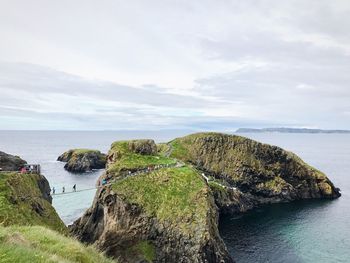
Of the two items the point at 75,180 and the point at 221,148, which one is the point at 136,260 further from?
the point at 75,180

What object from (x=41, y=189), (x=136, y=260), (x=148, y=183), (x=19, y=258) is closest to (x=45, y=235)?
(x=19, y=258)

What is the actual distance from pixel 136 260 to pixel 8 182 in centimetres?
2185

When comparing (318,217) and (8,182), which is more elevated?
(8,182)

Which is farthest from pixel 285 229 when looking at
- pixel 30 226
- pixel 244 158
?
pixel 30 226

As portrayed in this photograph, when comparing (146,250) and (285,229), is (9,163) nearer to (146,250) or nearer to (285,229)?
(146,250)

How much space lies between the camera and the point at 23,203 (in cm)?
4869

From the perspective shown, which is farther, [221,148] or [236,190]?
[221,148]

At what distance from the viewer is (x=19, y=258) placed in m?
16.6

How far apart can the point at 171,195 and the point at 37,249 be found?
45.7 metres

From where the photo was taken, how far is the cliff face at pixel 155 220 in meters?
56.8

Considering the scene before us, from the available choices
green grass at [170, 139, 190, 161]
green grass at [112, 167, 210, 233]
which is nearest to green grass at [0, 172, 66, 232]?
green grass at [112, 167, 210, 233]

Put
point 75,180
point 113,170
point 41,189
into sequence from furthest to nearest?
1. point 75,180
2. point 113,170
3. point 41,189

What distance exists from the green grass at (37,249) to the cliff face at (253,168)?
88262mm

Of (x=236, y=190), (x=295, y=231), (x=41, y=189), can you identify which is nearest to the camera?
(x=41, y=189)
